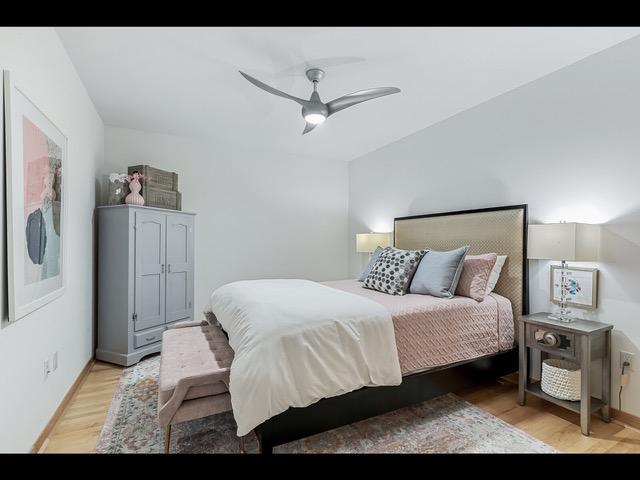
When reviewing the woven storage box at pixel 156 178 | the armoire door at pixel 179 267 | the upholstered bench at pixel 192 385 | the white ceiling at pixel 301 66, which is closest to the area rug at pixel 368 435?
the upholstered bench at pixel 192 385

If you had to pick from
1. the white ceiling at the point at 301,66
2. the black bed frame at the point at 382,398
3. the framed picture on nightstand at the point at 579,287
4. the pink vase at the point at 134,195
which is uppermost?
the white ceiling at the point at 301,66

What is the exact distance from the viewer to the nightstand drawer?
6.88 ft

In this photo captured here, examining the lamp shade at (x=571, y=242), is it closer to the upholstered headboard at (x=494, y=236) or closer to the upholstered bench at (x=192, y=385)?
the upholstered headboard at (x=494, y=236)

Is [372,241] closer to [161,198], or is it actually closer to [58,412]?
[161,198]

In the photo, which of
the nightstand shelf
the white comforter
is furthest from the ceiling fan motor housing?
the nightstand shelf

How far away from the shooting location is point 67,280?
2.30 meters

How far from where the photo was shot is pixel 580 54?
2264mm

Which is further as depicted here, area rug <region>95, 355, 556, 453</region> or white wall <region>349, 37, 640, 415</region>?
white wall <region>349, 37, 640, 415</region>

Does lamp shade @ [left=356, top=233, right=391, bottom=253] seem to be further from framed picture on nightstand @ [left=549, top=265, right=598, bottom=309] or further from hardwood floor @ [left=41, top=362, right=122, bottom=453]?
hardwood floor @ [left=41, top=362, right=122, bottom=453]

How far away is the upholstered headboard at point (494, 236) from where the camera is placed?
2662 mm

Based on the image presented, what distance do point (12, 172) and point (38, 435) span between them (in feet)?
4.69

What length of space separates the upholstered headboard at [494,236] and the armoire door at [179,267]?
100 inches

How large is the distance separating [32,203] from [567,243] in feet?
10.2
